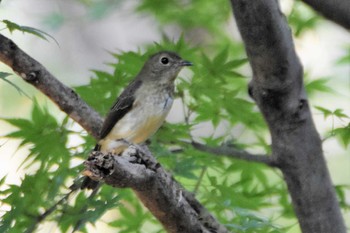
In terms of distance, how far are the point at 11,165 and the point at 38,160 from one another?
4008 millimetres

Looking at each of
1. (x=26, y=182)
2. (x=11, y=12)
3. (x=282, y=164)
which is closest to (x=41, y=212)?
(x=26, y=182)

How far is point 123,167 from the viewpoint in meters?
2.42

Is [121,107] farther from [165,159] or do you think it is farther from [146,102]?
[165,159]

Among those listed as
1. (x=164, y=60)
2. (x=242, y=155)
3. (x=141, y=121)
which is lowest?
(x=242, y=155)

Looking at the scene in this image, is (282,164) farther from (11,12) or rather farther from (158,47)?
(11,12)

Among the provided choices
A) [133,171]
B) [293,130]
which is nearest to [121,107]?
[293,130]

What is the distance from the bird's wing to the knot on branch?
0.71 metres

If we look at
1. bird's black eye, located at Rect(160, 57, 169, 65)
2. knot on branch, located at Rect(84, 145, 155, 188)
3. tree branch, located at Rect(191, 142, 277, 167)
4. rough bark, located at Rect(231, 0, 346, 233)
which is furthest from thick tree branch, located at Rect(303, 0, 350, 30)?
bird's black eye, located at Rect(160, 57, 169, 65)

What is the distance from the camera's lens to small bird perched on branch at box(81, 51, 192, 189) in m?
Result: 3.79

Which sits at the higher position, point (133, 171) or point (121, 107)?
point (121, 107)

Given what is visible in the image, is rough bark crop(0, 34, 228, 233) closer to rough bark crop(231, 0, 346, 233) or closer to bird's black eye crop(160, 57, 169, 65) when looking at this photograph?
rough bark crop(231, 0, 346, 233)

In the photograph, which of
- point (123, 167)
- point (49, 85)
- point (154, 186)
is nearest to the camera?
point (123, 167)

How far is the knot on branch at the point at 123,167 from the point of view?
234 centimetres

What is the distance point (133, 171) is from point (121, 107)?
4.74ft
